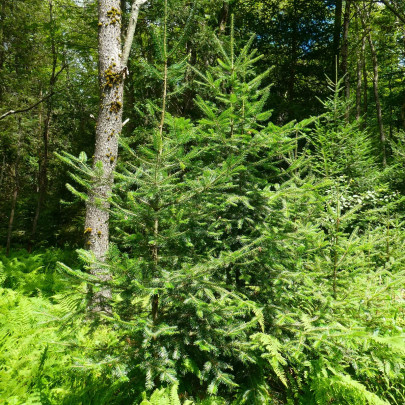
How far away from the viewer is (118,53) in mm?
4641

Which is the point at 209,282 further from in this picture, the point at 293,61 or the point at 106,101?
the point at 293,61

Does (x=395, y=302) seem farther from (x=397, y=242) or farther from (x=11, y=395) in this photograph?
(x=11, y=395)

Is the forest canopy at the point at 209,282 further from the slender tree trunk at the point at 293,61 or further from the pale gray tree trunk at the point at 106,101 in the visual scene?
the slender tree trunk at the point at 293,61

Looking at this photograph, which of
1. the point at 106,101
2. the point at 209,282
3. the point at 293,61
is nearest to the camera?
the point at 209,282

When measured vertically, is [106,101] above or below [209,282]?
above

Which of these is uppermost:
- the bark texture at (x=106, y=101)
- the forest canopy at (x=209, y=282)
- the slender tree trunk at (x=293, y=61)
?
the slender tree trunk at (x=293, y=61)

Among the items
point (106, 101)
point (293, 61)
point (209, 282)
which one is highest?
point (293, 61)

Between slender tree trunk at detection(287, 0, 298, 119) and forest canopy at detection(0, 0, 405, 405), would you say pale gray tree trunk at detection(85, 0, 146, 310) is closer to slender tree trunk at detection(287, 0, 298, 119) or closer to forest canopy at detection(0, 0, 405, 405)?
forest canopy at detection(0, 0, 405, 405)

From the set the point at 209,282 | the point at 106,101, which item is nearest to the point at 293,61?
the point at 106,101

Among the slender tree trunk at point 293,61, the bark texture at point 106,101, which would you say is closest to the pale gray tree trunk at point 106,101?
the bark texture at point 106,101

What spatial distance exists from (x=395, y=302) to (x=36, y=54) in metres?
14.5

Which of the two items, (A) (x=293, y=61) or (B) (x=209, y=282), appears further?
(A) (x=293, y=61)

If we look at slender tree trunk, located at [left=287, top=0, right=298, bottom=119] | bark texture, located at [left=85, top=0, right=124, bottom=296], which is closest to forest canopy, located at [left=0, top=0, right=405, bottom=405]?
bark texture, located at [left=85, top=0, right=124, bottom=296]

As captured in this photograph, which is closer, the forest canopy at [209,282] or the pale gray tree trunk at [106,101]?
the forest canopy at [209,282]
